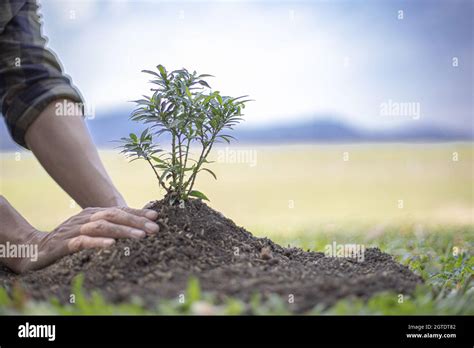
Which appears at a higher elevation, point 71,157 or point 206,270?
point 71,157

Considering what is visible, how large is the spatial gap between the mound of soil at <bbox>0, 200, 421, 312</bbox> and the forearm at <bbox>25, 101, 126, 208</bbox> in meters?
0.51

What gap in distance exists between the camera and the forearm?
272 cm

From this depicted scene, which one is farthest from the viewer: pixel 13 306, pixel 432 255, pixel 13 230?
pixel 432 255

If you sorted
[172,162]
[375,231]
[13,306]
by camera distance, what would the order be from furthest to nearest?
1. [375,231]
2. [172,162]
3. [13,306]

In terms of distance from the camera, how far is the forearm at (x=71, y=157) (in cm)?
272

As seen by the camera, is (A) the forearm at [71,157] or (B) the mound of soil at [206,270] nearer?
(B) the mound of soil at [206,270]

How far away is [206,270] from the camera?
6.13ft

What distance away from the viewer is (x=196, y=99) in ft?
6.97

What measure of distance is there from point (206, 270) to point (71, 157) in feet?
3.83

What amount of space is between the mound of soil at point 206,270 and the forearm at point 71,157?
51 cm
